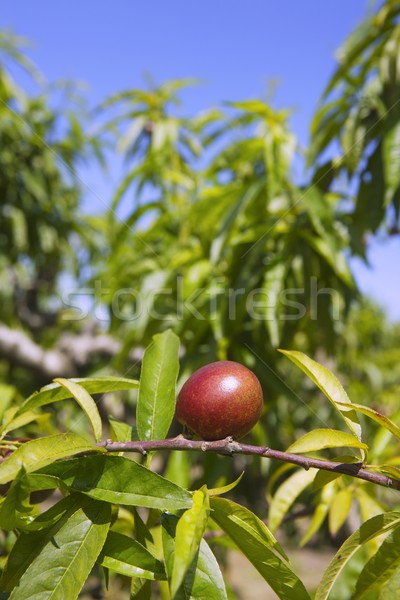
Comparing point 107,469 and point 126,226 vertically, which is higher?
point 126,226

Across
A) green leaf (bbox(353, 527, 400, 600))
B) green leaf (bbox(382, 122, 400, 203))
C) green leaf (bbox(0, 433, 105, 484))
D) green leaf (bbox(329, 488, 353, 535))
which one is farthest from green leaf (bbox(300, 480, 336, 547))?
green leaf (bbox(382, 122, 400, 203))

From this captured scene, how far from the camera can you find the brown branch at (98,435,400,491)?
1.15ft

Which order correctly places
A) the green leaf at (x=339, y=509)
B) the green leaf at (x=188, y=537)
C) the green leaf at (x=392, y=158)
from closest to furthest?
the green leaf at (x=188, y=537) < the green leaf at (x=339, y=509) < the green leaf at (x=392, y=158)

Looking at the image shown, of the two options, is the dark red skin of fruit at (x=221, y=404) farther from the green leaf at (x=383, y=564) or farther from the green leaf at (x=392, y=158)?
the green leaf at (x=392, y=158)

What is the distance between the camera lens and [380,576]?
14.6 inches

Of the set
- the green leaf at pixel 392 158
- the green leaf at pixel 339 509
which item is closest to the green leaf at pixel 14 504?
the green leaf at pixel 339 509

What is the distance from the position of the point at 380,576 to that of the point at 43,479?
25 cm

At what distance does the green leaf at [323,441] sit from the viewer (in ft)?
1.22

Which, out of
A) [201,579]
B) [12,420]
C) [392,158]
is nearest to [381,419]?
[201,579]

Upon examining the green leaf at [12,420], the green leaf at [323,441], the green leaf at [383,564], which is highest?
the green leaf at [323,441]

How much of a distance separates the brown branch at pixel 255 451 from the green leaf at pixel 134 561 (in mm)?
65

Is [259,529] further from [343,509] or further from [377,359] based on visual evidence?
[377,359]

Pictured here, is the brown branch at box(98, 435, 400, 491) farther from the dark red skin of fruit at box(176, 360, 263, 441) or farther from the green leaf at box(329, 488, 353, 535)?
the green leaf at box(329, 488, 353, 535)

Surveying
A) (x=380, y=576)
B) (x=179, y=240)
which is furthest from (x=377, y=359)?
(x=380, y=576)
